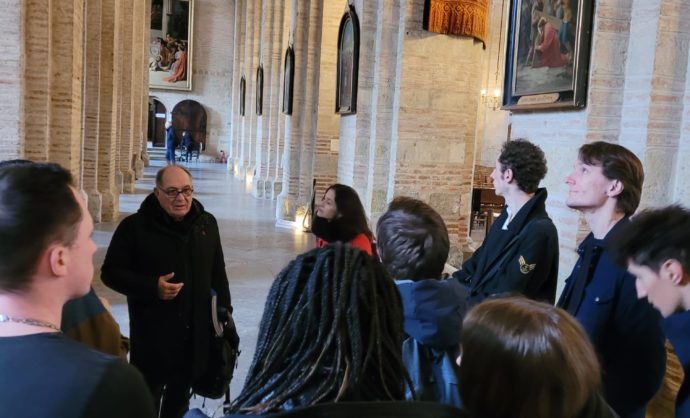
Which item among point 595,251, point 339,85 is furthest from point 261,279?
point 595,251

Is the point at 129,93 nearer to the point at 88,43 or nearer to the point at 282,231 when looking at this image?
the point at 88,43

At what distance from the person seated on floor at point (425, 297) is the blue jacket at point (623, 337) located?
0.76 meters

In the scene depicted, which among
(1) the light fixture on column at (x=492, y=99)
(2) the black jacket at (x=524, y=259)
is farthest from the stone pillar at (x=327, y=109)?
(2) the black jacket at (x=524, y=259)

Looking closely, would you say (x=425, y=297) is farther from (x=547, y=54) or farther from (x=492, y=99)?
(x=492, y=99)

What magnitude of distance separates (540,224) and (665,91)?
1646mm

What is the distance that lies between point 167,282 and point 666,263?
7.17ft

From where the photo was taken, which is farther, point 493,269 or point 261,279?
point 261,279

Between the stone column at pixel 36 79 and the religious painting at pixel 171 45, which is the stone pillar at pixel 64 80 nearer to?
the stone column at pixel 36 79

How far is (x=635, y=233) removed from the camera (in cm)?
187

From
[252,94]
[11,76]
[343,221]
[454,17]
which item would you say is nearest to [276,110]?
[252,94]

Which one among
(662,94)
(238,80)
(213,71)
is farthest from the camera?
(213,71)

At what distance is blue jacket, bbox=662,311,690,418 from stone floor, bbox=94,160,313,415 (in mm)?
3188

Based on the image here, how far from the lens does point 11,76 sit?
6297 millimetres

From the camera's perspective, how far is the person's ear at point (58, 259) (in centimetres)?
124
